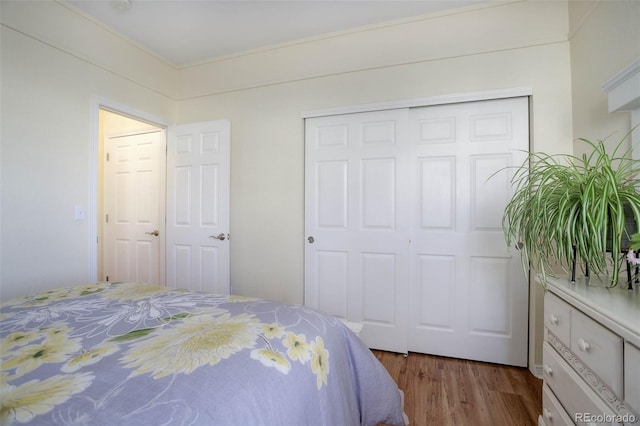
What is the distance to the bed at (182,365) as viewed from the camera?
0.58 meters

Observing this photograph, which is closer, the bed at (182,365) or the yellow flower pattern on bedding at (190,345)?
the bed at (182,365)

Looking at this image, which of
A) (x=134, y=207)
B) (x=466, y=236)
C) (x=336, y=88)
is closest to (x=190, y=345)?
(x=466, y=236)

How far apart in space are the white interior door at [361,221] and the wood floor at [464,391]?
261 millimetres

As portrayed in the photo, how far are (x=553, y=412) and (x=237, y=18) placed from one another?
Answer: 318 centimetres

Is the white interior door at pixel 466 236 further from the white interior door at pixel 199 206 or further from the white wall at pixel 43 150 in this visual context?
the white wall at pixel 43 150

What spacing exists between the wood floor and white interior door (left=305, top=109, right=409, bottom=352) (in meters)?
0.26

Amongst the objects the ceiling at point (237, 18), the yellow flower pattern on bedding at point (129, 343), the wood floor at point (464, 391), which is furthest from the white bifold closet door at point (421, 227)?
the yellow flower pattern on bedding at point (129, 343)

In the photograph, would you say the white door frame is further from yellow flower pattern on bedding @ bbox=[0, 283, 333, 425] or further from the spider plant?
the spider plant

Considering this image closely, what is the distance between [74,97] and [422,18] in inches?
112

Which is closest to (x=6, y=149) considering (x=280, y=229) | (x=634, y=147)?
(x=280, y=229)

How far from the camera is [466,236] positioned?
6.86 ft

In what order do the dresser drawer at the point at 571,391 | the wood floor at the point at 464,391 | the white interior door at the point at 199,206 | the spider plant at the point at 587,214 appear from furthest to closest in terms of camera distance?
the white interior door at the point at 199,206 < the wood floor at the point at 464,391 < the spider plant at the point at 587,214 < the dresser drawer at the point at 571,391

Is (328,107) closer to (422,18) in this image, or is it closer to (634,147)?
(422,18)

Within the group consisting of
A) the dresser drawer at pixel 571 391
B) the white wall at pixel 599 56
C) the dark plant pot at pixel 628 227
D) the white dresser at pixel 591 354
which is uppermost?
the white wall at pixel 599 56
